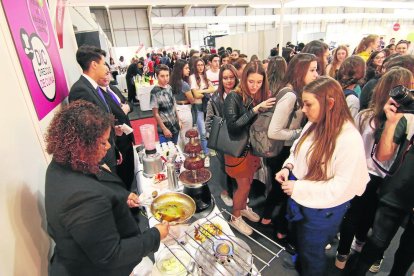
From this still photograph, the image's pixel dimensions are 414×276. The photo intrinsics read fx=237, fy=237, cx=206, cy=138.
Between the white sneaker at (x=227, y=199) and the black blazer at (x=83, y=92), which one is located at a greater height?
the black blazer at (x=83, y=92)

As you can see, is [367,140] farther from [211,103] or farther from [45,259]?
[45,259]

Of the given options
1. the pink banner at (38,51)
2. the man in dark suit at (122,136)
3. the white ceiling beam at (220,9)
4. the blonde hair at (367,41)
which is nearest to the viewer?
the pink banner at (38,51)

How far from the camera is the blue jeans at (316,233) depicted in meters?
1.35

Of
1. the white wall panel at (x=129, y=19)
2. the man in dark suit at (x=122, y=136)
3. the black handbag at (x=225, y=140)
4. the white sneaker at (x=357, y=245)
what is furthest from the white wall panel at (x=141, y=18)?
the white sneaker at (x=357, y=245)

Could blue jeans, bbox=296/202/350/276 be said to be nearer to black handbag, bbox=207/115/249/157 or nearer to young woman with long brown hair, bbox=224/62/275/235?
young woman with long brown hair, bbox=224/62/275/235

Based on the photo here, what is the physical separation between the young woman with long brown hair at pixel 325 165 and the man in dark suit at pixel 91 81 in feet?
4.47

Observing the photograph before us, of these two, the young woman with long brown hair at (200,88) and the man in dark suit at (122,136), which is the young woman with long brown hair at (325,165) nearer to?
the man in dark suit at (122,136)

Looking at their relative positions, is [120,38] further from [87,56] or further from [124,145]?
[87,56]

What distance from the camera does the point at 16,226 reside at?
3.32 feet

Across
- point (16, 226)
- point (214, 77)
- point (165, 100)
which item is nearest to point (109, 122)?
point (16, 226)

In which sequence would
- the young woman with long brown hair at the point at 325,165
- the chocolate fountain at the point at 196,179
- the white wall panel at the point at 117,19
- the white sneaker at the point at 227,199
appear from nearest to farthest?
the young woman with long brown hair at the point at 325,165 < the chocolate fountain at the point at 196,179 < the white sneaker at the point at 227,199 < the white wall panel at the point at 117,19

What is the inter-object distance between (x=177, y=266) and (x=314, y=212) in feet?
2.66

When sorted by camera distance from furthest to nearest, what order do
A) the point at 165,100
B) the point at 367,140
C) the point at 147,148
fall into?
the point at 165,100 < the point at 147,148 < the point at 367,140

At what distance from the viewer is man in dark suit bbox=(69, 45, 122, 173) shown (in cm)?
180
